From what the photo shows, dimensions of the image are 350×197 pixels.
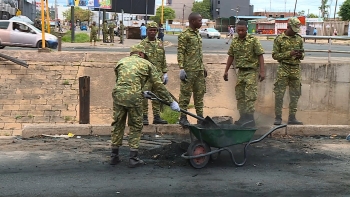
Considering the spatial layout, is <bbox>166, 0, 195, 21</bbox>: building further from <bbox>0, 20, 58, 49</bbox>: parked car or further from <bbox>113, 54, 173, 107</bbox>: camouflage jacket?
<bbox>113, 54, 173, 107</bbox>: camouflage jacket

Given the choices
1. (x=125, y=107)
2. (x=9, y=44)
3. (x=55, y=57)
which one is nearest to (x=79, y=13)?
(x=9, y=44)

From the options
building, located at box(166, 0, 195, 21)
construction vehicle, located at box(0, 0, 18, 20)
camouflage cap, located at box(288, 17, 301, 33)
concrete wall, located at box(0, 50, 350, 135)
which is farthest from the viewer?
building, located at box(166, 0, 195, 21)

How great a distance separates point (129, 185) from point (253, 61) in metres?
4.00

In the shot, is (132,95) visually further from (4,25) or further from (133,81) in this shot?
(4,25)

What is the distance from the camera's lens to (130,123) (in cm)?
594

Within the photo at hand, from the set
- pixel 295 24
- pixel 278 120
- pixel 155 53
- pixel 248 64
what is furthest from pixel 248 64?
pixel 155 53

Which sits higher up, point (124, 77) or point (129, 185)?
point (124, 77)

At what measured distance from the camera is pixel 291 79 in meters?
8.82

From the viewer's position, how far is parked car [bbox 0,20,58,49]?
1991cm

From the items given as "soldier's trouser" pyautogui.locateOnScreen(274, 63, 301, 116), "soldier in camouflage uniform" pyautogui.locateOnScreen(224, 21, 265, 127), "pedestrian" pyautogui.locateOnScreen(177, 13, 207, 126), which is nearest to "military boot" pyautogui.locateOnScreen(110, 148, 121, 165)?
"pedestrian" pyautogui.locateOnScreen(177, 13, 207, 126)

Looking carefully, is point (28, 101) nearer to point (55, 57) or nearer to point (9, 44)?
point (55, 57)

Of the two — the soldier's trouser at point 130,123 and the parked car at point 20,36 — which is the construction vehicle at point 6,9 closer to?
the parked car at point 20,36

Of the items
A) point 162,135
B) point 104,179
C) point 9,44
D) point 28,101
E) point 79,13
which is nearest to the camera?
point 104,179

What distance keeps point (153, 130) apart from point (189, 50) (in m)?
1.66
